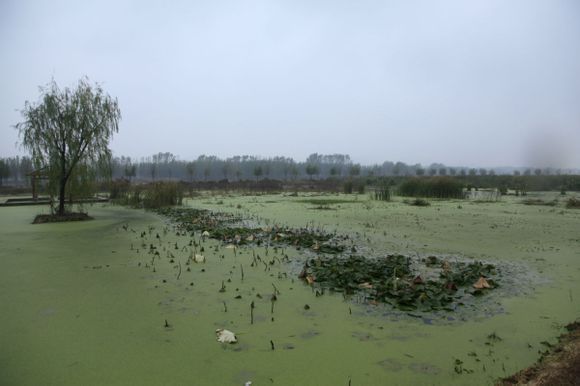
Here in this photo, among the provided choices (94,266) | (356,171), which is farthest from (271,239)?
(356,171)

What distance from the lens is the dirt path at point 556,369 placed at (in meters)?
2.16

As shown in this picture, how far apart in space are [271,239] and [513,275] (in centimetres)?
→ 416

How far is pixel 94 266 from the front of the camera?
18.0ft

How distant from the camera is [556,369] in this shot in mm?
2309

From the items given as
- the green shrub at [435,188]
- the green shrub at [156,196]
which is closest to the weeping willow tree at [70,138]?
the green shrub at [156,196]

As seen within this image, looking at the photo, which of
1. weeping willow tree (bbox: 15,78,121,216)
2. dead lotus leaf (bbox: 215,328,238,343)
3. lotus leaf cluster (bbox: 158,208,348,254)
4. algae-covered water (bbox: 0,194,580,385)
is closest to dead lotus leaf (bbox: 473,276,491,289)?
algae-covered water (bbox: 0,194,580,385)

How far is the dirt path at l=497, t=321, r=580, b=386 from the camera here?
2.16 m

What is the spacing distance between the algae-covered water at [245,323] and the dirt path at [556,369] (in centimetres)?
11

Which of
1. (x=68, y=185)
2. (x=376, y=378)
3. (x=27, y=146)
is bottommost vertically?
(x=376, y=378)

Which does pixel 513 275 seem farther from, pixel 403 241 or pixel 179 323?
pixel 179 323

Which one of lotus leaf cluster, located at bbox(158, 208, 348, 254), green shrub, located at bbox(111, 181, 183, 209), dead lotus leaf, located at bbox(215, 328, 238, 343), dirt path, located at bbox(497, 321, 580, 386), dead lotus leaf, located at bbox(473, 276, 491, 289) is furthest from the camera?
green shrub, located at bbox(111, 181, 183, 209)

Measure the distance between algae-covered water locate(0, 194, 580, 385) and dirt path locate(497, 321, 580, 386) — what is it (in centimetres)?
11

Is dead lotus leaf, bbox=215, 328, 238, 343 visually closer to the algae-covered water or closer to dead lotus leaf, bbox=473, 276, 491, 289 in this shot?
the algae-covered water

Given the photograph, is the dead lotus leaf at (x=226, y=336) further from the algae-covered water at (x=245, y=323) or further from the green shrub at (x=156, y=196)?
the green shrub at (x=156, y=196)
